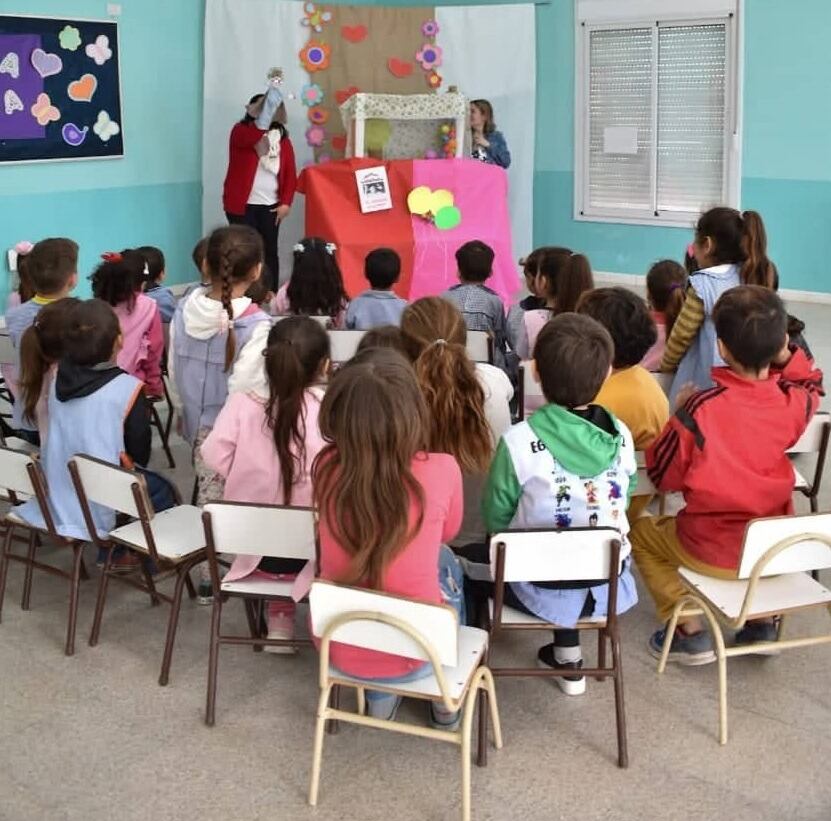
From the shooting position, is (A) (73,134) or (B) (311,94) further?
(B) (311,94)

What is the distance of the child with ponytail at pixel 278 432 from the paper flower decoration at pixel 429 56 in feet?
18.1

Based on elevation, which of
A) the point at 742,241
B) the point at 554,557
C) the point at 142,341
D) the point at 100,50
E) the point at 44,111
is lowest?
the point at 554,557

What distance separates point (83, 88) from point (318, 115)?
173 cm

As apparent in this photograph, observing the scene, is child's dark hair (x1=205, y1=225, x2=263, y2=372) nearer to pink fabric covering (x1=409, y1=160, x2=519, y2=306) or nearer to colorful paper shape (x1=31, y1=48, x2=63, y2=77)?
pink fabric covering (x1=409, y1=160, x2=519, y2=306)

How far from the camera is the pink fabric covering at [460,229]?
6539 millimetres

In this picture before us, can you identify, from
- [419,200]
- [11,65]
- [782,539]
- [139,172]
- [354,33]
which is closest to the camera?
[782,539]

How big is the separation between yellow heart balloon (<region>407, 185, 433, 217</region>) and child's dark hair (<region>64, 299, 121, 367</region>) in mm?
3872

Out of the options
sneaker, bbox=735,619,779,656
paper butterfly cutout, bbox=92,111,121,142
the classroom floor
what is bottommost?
the classroom floor

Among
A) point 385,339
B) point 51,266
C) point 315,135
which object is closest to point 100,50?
point 315,135

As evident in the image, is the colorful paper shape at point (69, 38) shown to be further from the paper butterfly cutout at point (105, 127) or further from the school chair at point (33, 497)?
the school chair at point (33, 497)

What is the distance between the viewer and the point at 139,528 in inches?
108

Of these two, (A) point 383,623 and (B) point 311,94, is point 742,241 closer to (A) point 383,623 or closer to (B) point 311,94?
(A) point 383,623

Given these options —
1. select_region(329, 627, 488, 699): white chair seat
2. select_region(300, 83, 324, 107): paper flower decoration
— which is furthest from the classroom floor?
select_region(300, 83, 324, 107): paper flower decoration

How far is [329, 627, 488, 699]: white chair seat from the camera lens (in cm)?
202
